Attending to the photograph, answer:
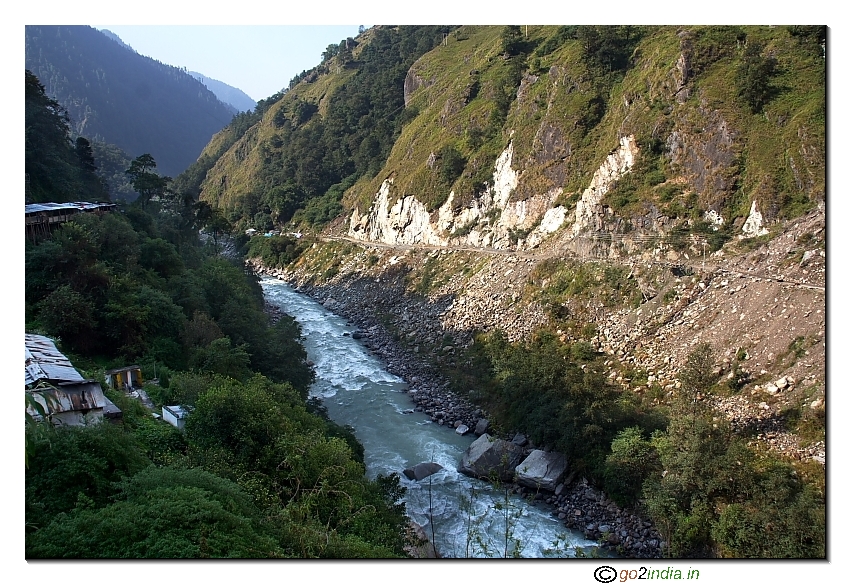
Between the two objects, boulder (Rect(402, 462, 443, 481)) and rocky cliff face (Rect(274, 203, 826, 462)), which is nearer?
rocky cliff face (Rect(274, 203, 826, 462))

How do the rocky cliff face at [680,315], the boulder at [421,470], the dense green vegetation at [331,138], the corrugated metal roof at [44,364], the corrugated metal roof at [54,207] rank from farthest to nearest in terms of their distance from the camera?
the dense green vegetation at [331,138]
the corrugated metal roof at [54,207]
the boulder at [421,470]
the rocky cliff face at [680,315]
the corrugated metal roof at [44,364]

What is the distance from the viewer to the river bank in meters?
10.6

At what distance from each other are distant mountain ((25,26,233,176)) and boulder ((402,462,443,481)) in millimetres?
56033

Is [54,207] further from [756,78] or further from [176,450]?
[756,78]

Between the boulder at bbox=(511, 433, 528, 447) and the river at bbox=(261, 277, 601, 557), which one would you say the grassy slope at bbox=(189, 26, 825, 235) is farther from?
the river at bbox=(261, 277, 601, 557)

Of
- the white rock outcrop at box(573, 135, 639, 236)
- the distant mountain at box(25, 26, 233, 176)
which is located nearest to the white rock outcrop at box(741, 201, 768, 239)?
the white rock outcrop at box(573, 135, 639, 236)

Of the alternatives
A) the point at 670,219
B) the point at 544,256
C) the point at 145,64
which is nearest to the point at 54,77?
the point at 145,64

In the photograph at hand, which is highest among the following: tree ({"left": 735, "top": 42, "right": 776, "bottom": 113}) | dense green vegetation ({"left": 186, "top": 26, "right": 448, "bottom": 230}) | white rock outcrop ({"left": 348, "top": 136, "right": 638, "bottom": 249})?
dense green vegetation ({"left": 186, "top": 26, "right": 448, "bottom": 230})

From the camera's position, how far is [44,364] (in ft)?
27.2

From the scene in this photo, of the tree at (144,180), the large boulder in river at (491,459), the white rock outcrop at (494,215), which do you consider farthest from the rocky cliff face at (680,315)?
the tree at (144,180)

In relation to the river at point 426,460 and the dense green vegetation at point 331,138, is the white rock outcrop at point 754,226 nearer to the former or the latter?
the river at point 426,460
